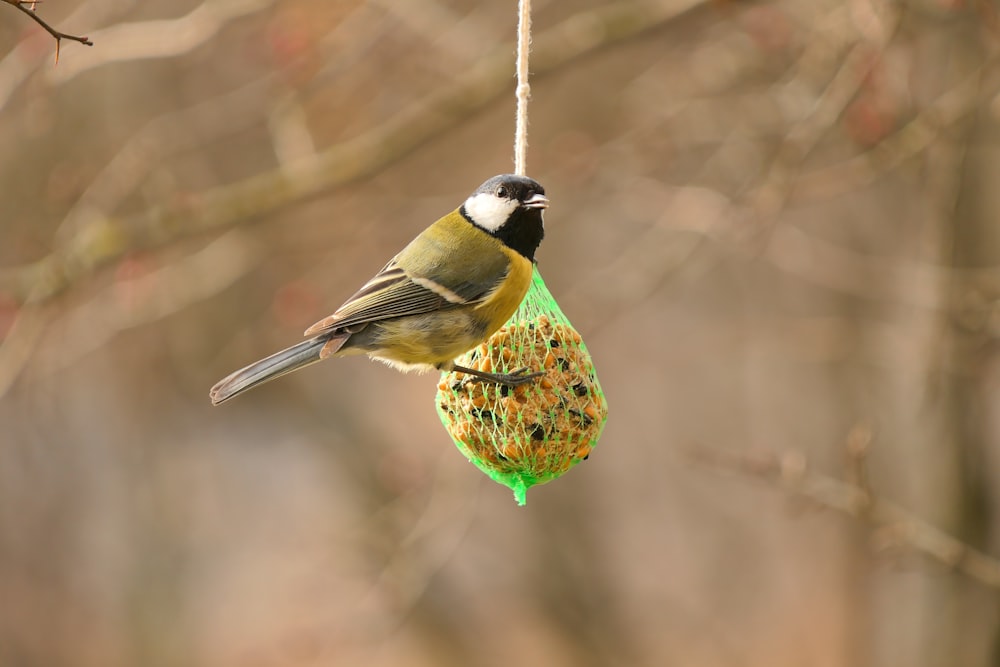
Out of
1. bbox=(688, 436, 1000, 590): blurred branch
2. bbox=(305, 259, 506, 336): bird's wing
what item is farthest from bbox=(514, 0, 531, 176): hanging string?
bbox=(688, 436, 1000, 590): blurred branch

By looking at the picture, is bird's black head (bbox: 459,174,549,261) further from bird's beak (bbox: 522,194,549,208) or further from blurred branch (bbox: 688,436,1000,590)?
blurred branch (bbox: 688,436,1000,590)

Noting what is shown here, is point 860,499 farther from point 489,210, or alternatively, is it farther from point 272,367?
point 272,367

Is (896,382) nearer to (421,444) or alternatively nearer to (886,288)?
(886,288)

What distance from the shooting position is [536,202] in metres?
2.90

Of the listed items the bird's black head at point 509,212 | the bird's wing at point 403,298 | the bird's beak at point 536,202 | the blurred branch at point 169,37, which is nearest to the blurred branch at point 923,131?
the bird's black head at point 509,212

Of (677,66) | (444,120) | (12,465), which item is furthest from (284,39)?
(12,465)

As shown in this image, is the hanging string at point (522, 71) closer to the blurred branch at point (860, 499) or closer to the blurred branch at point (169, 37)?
the blurred branch at point (860, 499)

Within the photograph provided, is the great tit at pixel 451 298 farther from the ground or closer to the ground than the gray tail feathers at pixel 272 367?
farther from the ground

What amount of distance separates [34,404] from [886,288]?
4633 mm

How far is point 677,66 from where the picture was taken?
5.32 meters

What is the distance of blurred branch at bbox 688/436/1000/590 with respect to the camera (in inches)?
132

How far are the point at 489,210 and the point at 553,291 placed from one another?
3.41 metres

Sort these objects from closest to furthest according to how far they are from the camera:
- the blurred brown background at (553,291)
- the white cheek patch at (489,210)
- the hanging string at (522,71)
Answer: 1. the hanging string at (522,71)
2. the white cheek patch at (489,210)
3. the blurred brown background at (553,291)

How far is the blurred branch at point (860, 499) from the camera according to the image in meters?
3.34
